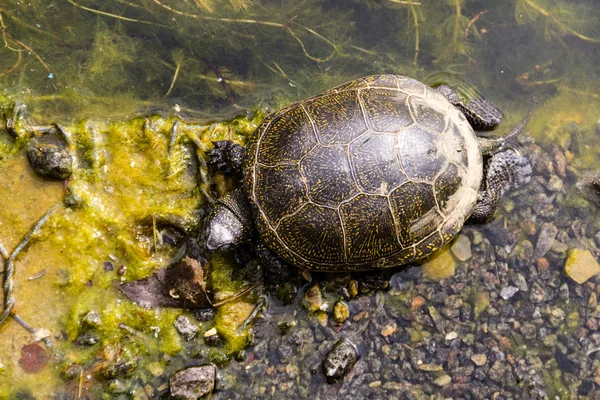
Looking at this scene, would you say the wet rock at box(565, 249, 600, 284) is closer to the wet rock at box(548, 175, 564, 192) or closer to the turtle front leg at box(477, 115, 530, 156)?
the wet rock at box(548, 175, 564, 192)

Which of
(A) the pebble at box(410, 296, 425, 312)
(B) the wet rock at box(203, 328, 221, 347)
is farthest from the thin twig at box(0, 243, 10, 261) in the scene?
(A) the pebble at box(410, 296, 425, 312)

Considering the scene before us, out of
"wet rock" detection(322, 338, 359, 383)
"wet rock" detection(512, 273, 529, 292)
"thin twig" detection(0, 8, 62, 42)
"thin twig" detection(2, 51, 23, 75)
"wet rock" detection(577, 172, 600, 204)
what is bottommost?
"wet rock" detection(322, 338, 359, 383)

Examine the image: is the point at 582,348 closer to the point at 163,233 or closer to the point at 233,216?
the point at 233,216

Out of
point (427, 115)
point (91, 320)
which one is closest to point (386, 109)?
point (427, 115)

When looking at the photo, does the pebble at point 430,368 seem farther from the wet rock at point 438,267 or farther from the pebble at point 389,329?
the wet rock at point 438,267

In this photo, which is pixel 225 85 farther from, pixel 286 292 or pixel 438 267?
pixel 438 267

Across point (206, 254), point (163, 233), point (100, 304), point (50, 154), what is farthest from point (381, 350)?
point (50, 154)
